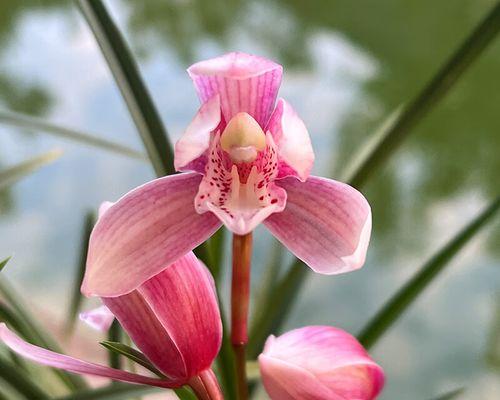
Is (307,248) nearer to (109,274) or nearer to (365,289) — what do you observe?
(109,274)

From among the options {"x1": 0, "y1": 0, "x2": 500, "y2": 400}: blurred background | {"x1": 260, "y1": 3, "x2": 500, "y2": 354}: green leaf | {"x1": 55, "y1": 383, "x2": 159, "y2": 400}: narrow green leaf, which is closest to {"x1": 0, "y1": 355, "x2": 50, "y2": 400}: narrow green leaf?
{"x1": 55, "y1": 383, "x2": 159, "y2": 400}: narrow green leaf

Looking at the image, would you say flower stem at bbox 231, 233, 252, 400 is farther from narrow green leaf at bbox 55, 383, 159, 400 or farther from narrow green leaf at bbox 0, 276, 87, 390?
narrow green leaf at bbox 0, 276, 87, 390

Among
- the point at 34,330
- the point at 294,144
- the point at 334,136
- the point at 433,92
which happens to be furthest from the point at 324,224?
the point at 334,136

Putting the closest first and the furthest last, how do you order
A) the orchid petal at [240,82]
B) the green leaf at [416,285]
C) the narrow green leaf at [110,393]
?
the orchid petal at [240,82], the narrow green leaf at [110,393], the green leaf at [416,285]

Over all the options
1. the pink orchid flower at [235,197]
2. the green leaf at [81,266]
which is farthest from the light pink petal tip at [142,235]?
the green leaf at [81,266]

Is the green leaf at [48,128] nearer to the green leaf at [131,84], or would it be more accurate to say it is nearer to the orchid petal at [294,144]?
the green leaf at [131,84]

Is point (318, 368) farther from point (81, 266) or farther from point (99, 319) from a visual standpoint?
point (81, 266)
